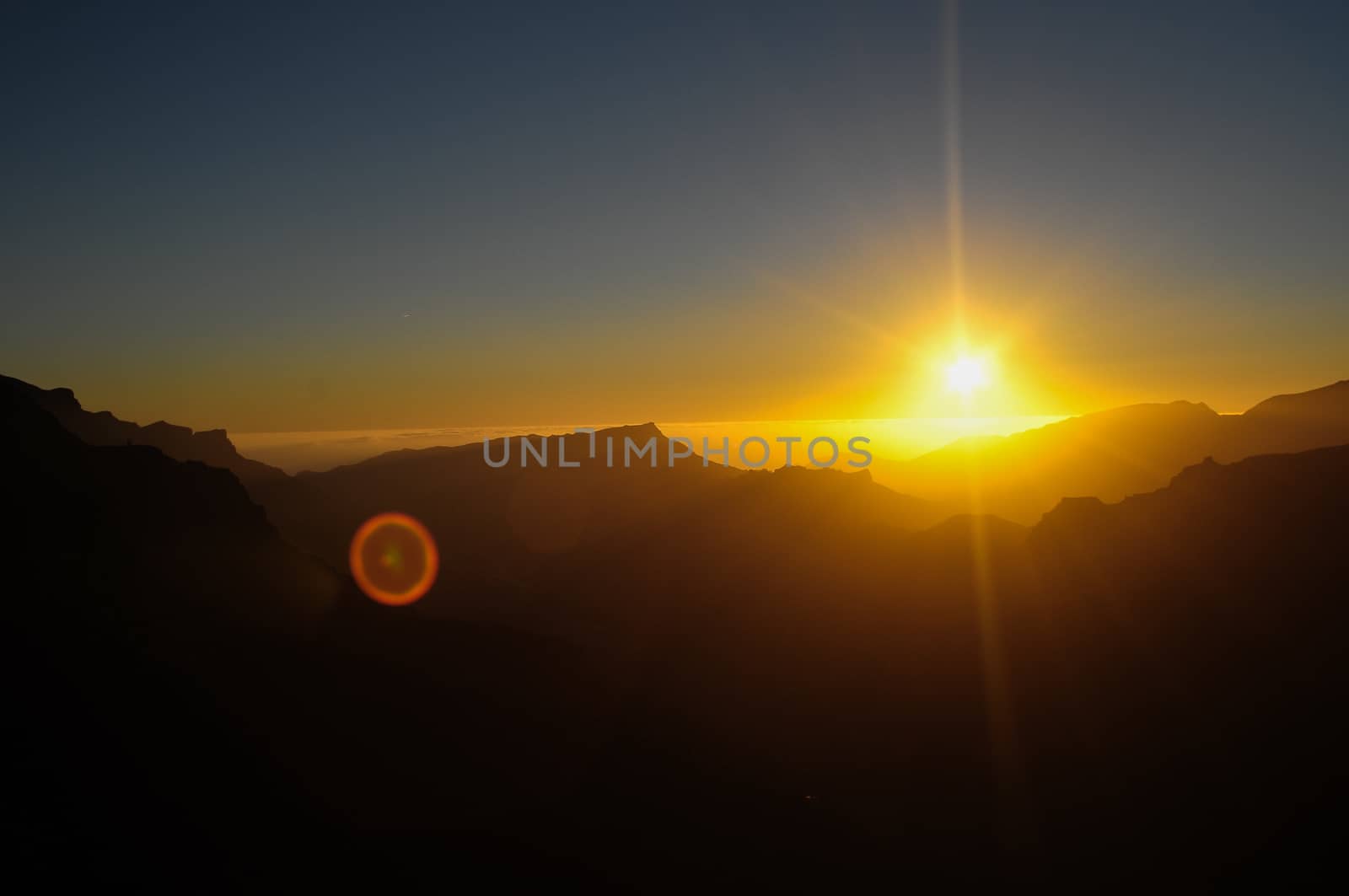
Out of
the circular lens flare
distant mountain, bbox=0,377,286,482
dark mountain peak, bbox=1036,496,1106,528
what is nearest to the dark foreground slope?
dark mountain peak, bbox=1036,496,1106,528

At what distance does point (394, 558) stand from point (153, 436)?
2347 inches

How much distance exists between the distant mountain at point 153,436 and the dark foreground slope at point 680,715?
4704 cm

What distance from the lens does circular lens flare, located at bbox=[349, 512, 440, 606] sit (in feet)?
365

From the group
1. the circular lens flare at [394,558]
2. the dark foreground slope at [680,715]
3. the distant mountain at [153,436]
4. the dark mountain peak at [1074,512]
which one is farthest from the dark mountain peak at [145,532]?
the dark mountain peak at [1074,512]

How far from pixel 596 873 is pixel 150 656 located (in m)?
27.7

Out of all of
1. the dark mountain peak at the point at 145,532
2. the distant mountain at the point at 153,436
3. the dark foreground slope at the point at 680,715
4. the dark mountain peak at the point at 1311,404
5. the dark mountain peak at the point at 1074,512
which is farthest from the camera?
the dark mountain peak at the point at 1311,404

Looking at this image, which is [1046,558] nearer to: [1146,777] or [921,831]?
[1146,777]

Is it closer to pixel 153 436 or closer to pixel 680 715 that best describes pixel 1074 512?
pixel 680 715

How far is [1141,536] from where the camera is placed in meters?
79.1

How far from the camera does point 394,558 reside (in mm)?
138625

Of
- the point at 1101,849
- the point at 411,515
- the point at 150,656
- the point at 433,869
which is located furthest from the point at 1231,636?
the point at 411,515

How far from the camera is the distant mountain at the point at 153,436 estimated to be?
100125 millimetres

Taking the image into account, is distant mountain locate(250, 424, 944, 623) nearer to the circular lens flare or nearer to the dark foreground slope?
the circular lens flare

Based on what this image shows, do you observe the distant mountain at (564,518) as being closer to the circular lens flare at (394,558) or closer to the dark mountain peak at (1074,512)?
the circular lens flare at (394,558)
